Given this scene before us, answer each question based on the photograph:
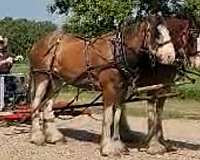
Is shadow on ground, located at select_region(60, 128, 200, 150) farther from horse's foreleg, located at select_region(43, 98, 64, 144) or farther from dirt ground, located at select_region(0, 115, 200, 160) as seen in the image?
horse's foreleg, located at select_region(43, 98, 64, 144)

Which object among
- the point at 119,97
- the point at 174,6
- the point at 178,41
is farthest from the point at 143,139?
the point at 174,6

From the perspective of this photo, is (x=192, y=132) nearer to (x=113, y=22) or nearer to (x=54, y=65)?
(x=54, y=65)

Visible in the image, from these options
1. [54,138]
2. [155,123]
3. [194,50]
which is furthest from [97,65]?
[54,138]

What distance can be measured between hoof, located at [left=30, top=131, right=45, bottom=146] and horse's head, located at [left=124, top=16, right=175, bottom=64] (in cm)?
200

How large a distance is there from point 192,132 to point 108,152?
367 centimetres

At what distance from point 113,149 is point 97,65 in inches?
44.6

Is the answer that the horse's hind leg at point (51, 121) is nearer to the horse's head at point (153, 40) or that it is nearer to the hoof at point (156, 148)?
the hoof at point (156, 148)

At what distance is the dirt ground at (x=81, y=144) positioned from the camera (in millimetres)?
8281

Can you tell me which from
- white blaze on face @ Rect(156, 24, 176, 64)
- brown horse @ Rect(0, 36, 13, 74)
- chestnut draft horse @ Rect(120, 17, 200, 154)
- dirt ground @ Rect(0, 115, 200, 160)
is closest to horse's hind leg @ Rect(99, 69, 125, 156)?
dirt ground @ Rect(0, 115, 200, 160)

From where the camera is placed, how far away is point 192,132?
11.6 meters

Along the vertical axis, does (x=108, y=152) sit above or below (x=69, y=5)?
below

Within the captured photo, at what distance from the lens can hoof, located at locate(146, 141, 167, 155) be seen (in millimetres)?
8516

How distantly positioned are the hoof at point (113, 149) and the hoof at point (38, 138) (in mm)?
1260

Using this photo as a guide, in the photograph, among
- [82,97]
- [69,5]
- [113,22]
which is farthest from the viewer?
[69,5]
